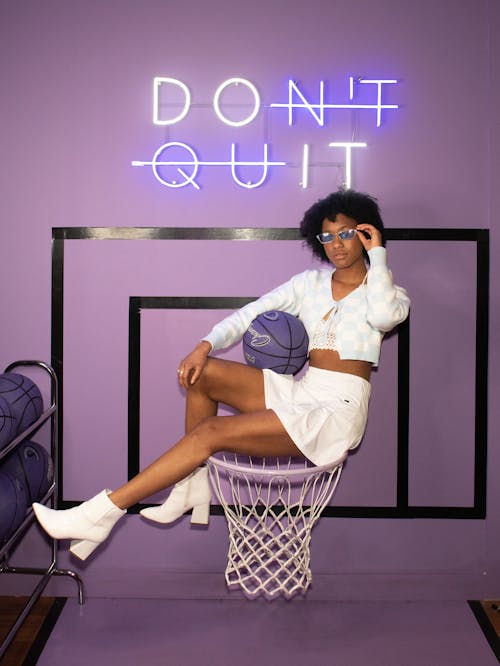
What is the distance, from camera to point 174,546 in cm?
328

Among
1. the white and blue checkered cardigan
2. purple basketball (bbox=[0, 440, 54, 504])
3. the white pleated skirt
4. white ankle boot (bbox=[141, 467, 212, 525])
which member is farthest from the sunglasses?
purple basketball (bbox=[0, 440, 54, 504])

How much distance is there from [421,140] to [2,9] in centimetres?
214

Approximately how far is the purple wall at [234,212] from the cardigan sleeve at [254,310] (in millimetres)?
171

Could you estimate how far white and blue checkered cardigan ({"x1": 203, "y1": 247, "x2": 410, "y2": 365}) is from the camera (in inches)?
108

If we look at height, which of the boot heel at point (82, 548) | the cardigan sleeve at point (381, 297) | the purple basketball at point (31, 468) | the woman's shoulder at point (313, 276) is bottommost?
the boot heel at point (82, 548)

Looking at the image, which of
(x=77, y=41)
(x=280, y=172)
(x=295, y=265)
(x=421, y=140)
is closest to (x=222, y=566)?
(x=295, y=265)

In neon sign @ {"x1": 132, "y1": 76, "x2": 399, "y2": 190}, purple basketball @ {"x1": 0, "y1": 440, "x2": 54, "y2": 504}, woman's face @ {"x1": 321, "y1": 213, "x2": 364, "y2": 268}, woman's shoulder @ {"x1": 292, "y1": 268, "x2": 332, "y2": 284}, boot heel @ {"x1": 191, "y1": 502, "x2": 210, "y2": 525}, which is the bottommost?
boot heel @ {"x1": 191, "y1": 502, "x2": 210, "y2": 525}

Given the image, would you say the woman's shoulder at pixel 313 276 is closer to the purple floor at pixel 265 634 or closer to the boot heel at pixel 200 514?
the boot heel at pixel 200 514

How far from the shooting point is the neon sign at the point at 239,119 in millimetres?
3168

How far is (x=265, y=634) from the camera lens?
2.84 meters

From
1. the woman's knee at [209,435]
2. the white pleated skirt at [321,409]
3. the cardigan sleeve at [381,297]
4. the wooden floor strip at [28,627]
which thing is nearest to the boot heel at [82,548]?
the wooden floor strip at [28,627]

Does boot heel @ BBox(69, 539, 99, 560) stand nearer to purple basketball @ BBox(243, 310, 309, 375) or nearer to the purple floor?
the purple floor

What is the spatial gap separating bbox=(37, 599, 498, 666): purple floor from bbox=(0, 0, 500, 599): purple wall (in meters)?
0.15

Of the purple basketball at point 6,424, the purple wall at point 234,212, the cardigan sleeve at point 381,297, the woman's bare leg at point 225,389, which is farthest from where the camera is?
the purple wall at point 234,212
